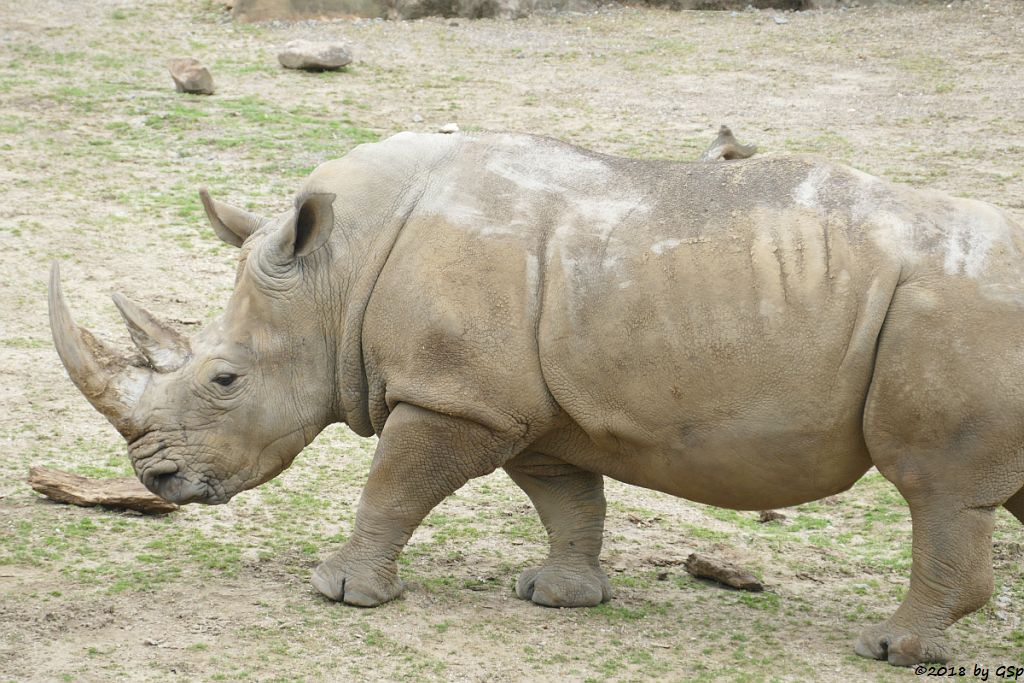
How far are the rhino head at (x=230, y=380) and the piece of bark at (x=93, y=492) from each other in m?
0.91

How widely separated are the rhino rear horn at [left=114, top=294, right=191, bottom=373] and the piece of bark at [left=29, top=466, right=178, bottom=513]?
3.46 ft

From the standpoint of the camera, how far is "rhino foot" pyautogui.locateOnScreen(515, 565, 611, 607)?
6.82m

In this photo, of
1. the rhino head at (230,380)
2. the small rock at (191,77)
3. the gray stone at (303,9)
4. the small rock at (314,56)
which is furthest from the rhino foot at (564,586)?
the gray stone at (303,9)

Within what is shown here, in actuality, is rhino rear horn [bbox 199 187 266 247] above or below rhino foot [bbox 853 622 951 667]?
above

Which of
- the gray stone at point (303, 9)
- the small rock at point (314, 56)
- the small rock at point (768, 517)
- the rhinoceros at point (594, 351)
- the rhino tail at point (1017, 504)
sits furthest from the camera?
the gray stone at point (303, 9)

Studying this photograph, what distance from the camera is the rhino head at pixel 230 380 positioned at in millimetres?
6520

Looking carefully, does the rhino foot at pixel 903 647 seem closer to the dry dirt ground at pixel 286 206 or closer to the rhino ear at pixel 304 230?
the dry dirt ground at pixel 286 206

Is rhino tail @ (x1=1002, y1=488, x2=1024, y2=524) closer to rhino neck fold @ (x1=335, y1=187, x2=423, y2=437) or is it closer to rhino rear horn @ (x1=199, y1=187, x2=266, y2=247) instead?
rhino neck fold @ (x1=335, y1=187, x2=423, y2=437)

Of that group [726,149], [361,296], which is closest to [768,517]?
[361,296]

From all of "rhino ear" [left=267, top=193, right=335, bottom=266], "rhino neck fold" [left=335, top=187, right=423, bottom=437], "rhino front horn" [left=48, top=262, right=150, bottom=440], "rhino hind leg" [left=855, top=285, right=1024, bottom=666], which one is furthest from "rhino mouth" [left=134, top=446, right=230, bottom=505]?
"rhino hind leg" [left=855, top=285, right=1024, bottom=666]

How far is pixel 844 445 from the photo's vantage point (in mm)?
6008

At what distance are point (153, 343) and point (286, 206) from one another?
5.57 meters

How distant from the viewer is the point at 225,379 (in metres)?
6.57

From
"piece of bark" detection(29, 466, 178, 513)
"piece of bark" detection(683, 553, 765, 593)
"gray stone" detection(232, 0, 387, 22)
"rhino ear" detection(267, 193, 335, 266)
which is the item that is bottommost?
"piece of bark" detection(683, 553, 765, 593)
